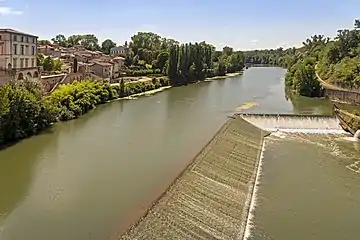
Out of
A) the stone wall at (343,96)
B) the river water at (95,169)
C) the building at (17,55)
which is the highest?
the building at (17,55)

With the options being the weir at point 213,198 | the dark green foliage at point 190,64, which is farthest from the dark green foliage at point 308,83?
the weir at point 213,198

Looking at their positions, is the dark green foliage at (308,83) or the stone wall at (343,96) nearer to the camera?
the stone wall at (343,96)

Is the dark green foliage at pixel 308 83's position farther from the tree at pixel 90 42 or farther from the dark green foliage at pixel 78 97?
the tree at pixel 90 42

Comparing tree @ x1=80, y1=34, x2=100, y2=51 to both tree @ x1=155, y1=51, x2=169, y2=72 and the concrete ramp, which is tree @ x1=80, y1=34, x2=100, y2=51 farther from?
the concrete ramp

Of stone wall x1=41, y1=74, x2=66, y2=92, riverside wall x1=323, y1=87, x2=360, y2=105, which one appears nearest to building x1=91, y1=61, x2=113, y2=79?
stone wall x1=41, y1=74, x2=66, y2=92

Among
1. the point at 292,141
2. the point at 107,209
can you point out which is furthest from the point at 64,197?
the point at 292,141
